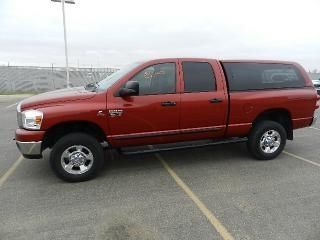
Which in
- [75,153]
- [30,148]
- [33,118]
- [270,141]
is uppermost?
[33,118]

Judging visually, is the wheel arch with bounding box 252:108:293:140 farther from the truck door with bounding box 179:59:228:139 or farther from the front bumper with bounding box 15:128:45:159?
the front bumper with bounding box 15:128:45:159

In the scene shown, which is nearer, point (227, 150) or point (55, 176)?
point (55, 176)

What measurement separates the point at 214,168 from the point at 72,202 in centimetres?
247

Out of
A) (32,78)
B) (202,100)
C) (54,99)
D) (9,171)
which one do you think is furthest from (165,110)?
(32,78)

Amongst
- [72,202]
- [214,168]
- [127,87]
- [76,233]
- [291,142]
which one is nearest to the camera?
[76,233]

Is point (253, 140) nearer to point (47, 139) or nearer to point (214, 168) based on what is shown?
point (214, 168)

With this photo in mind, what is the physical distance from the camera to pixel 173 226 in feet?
11.8

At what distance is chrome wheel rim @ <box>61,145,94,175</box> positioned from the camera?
488cm

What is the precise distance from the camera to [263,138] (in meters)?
6.02

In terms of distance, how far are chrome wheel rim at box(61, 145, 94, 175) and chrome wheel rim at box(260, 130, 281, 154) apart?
3.12 m

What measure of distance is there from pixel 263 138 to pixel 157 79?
7.57 feet

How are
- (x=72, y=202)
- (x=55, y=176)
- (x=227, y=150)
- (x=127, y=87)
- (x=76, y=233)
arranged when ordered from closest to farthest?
(x=76, y=233) < (x=72, y=202) < (x=127, y=87) < (x=55, y=176) < (x=227, y=150)

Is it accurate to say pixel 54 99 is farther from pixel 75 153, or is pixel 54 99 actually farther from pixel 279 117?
pixel 279 117

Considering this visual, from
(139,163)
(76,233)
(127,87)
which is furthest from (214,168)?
(76,233)
